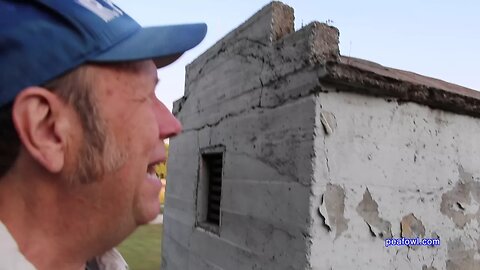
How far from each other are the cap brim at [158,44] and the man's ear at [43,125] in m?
0.11

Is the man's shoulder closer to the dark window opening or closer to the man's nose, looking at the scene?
the man's nose

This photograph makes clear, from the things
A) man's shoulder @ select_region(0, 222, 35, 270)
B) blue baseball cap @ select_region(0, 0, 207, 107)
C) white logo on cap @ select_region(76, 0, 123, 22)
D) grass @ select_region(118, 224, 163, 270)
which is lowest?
grass @ select_region(118, 224, 163, 270)

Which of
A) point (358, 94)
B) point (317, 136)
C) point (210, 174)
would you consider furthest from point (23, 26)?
point (210, 174)

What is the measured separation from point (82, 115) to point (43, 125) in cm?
7

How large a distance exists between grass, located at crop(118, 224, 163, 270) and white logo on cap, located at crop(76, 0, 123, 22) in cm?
848

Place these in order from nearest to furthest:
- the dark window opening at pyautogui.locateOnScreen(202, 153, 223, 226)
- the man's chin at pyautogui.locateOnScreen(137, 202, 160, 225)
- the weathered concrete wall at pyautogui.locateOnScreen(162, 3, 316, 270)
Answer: the man's chin at pyautogui.locateOnScreen(137, 202, 160, 225)
the weathered concrete wall at pyautogui.locateOnScreen(162, 3, 316, 270)
the dark window opening at pyautogui.locateOnScreen(202, 153, 223, 226)

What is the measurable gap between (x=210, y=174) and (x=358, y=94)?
237 centimetres

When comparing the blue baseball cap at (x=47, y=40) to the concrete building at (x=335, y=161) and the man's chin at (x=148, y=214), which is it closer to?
the man's chin at (x=148, y=214)

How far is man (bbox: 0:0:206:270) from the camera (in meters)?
0.68

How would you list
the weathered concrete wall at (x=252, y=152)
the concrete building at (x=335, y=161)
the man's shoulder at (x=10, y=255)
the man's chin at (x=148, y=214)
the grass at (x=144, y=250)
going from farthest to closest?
the grass at (x=144, y=250) < the weathered concrete wall at (x=252, y=152) < the concrete building at (x=335, y=161) < the man's chin at (x=148, y=214) < the man's shoulder at (x=10, y=255)

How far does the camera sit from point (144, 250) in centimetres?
1162

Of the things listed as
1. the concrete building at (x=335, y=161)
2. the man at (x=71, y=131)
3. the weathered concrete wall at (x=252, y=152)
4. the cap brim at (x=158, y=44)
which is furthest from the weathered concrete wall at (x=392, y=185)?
the man at (x=71, y=131)

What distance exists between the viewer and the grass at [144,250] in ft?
32.3

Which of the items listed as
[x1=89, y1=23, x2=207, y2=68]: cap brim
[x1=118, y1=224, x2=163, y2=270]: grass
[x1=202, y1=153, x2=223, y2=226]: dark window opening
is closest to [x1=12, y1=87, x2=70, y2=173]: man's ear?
[x1=89, y1=23, x2=207, y2=68]: cap brim
